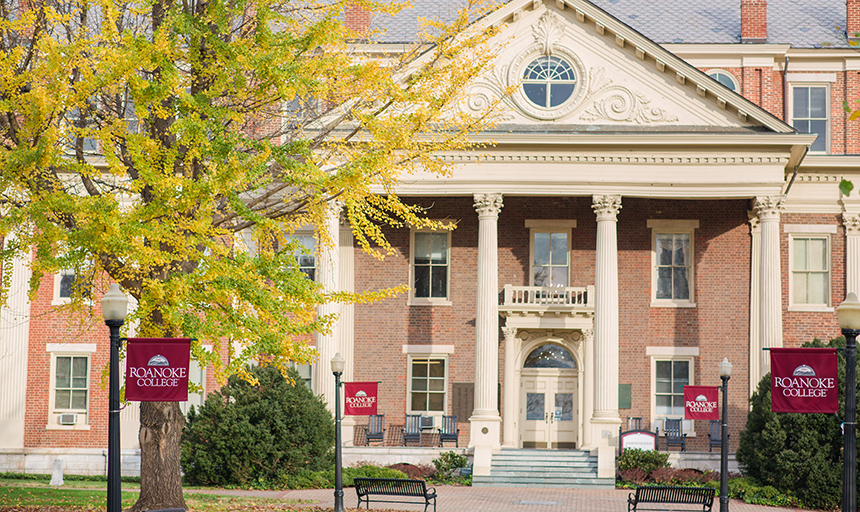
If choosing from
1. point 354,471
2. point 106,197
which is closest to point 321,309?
point 354,471

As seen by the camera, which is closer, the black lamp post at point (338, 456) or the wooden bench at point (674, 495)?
the black lamp post at point (338, 456)

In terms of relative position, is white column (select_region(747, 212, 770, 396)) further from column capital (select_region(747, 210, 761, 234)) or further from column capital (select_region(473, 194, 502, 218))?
column capital (select_region(473, 194, 502, 218))

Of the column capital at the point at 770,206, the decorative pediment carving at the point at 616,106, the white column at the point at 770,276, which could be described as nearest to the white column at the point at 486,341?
the decorative pediment carving at the point at 616,106

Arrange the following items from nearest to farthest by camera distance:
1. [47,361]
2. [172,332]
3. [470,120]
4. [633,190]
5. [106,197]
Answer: [106,197] < [172,332] < [470,120] < [633,190] < [47,361]

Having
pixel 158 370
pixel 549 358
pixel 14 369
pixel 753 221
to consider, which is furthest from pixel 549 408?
pixel 158 370

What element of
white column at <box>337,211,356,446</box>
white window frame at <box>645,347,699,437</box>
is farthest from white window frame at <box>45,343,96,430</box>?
white window frame at <box>645,347,699,437</box>

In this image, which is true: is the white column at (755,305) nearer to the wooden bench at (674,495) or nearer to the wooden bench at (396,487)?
the wooden bench at (674,495)

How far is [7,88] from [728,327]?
898 inches

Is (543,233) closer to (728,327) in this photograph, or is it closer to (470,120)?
(728,327)

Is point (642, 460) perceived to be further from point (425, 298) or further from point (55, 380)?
point (55, 380)

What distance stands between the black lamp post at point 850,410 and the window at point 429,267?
18.2m

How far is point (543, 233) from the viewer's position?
98.4 ft

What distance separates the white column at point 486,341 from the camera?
26250 millimetres

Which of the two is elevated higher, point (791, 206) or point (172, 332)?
point (791, 206)
